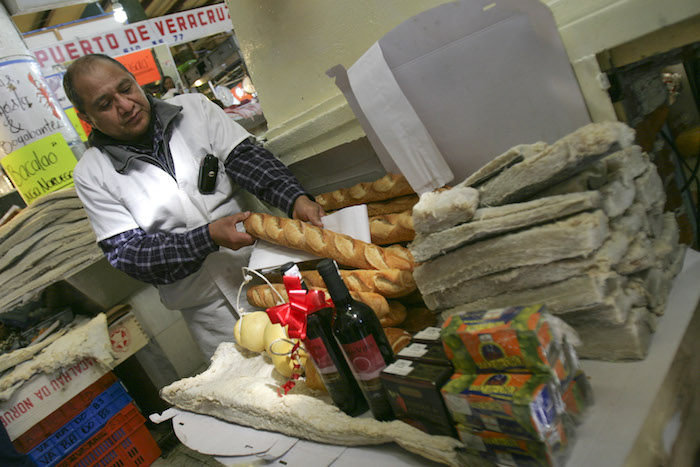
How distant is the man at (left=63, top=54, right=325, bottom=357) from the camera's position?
1809mm

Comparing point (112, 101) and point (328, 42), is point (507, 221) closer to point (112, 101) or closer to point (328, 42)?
point (328, 42)

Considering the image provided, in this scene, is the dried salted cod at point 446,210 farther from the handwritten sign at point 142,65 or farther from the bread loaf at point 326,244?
the handwritten sign at point 142,65

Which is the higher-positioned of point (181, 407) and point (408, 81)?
point (408, 81)

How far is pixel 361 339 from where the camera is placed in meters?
1.06

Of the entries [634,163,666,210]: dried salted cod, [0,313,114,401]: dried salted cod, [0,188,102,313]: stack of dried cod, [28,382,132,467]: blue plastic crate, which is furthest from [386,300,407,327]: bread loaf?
[28,382,132,467]: blue plastic crate

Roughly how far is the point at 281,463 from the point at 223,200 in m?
1.29

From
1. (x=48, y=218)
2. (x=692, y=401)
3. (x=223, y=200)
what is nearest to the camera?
(x=692, y=401)

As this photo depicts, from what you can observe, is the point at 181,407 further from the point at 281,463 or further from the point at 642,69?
the point at 642,69

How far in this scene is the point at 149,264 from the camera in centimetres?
184

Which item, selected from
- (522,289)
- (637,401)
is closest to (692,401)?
(637,401)

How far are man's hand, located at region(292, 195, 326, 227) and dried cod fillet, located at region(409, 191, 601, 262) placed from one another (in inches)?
26.2

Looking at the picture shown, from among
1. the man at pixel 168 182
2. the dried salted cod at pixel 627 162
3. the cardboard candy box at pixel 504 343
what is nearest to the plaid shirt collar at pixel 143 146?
the man at pixel 168 182

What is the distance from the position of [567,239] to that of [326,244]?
0.84m

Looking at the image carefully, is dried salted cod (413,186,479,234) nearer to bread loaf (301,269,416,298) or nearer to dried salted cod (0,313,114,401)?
bread loaf (301,269,416,298)
